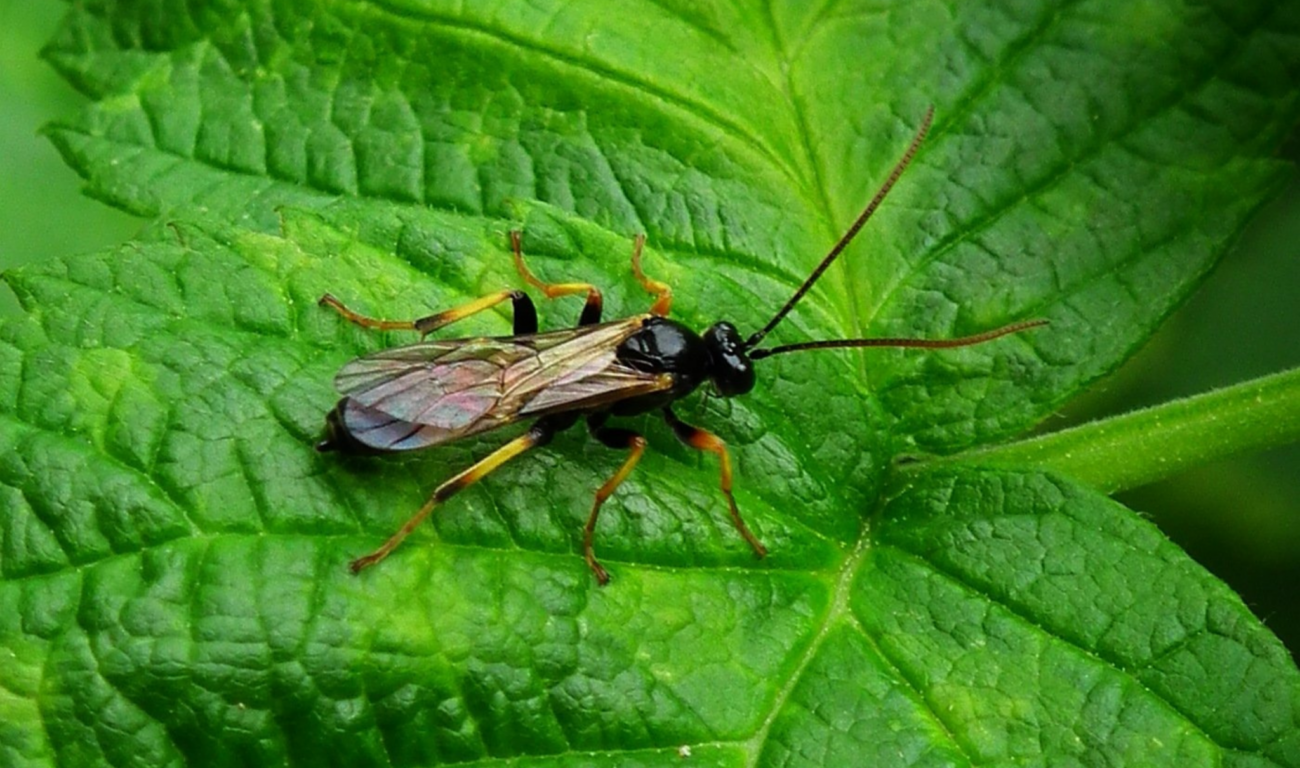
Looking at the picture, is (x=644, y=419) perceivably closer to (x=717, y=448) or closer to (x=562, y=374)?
(x=562, y=374)

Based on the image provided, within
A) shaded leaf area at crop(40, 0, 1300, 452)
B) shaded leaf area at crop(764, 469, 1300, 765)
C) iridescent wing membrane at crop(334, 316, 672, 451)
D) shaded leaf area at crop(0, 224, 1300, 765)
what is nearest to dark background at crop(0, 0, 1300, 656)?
shaded leaf area at crop(40, 0, 1300, 452)

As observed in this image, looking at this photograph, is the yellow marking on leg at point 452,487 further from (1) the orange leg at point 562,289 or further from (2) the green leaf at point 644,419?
(1) the orange leg at point 562,289

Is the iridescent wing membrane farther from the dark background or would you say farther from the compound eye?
the dark background

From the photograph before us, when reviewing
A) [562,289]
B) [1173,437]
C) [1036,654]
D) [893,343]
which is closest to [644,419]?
[562,289]

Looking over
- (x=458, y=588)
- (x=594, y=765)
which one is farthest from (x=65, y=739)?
(x=594, y=765)

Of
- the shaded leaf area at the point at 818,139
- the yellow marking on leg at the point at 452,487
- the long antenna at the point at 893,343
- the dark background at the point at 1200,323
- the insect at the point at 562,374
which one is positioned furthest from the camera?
the dark background at the point at 1200,323

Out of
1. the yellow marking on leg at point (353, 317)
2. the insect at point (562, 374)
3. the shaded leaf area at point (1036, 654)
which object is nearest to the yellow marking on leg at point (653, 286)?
the insect at point (562, 374)
